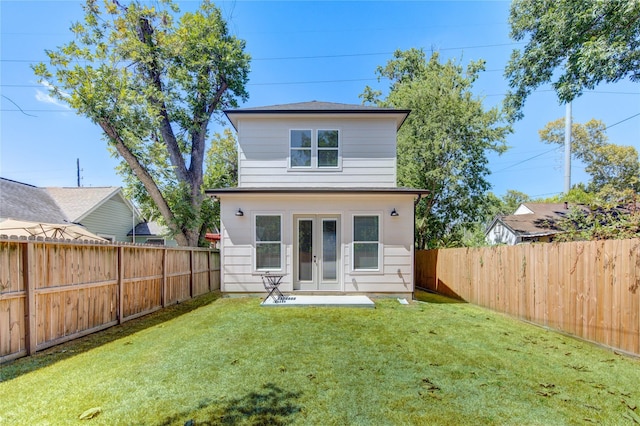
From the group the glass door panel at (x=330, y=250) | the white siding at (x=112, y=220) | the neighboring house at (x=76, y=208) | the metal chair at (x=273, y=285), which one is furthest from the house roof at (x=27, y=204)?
the glass door panel at (x=330, y=250)

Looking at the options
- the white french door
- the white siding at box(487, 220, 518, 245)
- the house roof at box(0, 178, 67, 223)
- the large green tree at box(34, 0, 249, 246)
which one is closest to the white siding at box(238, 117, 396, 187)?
the white french door

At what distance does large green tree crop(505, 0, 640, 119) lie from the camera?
855 centimetres

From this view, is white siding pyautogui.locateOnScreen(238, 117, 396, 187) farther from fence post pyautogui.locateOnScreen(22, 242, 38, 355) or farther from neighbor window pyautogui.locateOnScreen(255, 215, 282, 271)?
fence post pyautogui.locateOnScreen(22, 242, 38, 355)

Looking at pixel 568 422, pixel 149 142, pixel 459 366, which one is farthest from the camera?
pixel 149 142

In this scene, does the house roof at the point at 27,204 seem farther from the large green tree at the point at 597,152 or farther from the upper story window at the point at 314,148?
the large green tree at the point at 597,152

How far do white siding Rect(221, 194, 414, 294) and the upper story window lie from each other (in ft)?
4.72

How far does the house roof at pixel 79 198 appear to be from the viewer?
50.4 feet

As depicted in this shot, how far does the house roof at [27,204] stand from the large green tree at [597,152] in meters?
36.7

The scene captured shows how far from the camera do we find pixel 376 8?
1343 cm

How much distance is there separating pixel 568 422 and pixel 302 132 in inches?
340

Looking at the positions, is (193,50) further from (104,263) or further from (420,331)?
(420,331)

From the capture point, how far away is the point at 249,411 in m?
2.97

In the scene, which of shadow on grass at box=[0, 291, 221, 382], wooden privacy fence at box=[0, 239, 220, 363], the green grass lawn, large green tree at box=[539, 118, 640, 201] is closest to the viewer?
the green grass lawn

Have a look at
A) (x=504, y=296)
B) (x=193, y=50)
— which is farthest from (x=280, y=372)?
(x=193, y=50)
